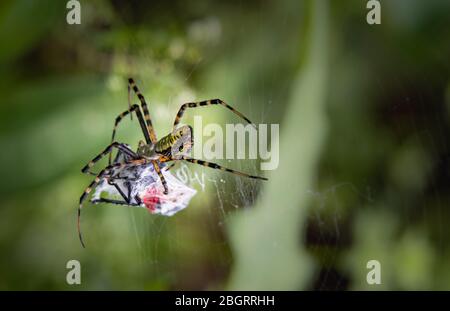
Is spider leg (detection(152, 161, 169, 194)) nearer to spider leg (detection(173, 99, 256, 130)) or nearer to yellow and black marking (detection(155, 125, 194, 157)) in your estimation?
yellow and black marking (detection(155, 125, 194, 157))

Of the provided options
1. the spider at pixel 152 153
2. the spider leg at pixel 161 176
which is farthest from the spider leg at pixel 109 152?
the spider leg at pixel 161 176

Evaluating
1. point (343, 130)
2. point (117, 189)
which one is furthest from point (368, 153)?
point (117, 189)

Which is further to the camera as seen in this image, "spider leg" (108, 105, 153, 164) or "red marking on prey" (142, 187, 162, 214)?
"spider leg" (108, 105, 153, 164)

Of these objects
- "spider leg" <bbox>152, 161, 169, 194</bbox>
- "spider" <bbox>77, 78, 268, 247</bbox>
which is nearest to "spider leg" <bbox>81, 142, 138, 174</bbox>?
"spider" <bbox>77, 78, 268, 247</bbox>

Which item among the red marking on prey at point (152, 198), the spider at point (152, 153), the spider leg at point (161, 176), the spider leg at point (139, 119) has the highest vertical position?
the spider leg at point (139, 119)

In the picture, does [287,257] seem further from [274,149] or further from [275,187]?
[274,149]

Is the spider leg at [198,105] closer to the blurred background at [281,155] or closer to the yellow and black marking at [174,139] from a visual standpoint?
the blurred background at [281,155]

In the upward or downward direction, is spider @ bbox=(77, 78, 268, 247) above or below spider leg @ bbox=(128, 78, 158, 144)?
below

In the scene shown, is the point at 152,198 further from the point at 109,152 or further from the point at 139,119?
the point at 139,119
